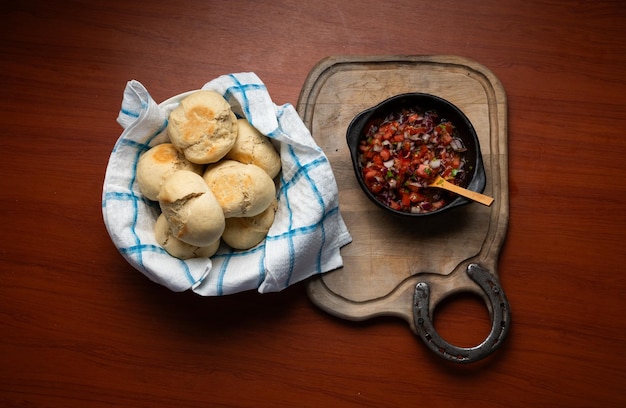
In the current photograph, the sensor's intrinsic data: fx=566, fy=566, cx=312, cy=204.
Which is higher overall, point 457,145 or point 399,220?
point 457,145

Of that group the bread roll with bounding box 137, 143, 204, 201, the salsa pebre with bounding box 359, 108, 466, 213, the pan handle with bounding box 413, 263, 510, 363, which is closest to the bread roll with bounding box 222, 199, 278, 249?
the bread roll with bounding box 137, 143, 204, 201

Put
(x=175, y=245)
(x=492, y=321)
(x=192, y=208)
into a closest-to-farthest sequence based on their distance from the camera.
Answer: (x=192, y=208)
(x=175, y=245)
(x=492, y=321)

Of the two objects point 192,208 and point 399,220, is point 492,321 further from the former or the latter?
point 192,208

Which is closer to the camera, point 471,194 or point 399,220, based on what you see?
point 471,194

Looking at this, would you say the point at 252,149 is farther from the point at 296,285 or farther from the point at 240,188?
the point at 296,285

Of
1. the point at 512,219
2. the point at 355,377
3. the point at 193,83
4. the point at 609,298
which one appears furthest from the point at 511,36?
the point at 355,377

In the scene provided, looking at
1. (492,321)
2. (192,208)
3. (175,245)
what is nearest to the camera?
Answer: (192,208)

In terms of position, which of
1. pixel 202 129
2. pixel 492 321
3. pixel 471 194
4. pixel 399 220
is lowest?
pixel 492 321

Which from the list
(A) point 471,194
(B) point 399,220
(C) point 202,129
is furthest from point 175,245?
(A) point 471,194
